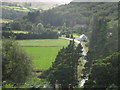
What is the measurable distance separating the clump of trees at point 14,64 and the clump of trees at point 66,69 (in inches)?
22.1

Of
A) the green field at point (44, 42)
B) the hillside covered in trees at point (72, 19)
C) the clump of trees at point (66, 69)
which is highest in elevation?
the hillside covered in trees at point (72, 19)

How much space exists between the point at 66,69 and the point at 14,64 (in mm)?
1103

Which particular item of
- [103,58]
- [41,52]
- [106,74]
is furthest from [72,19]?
[106,74]

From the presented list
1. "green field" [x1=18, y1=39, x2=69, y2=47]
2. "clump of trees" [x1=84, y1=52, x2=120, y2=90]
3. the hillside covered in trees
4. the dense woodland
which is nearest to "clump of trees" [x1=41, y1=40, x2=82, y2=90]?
the dense woodland

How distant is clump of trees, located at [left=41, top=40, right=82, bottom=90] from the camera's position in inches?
147

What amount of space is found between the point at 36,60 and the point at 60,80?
2.42m

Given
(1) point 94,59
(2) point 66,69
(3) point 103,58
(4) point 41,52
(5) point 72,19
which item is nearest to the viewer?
(2) point 66,69

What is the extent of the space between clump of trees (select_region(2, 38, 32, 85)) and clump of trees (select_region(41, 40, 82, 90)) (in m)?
0.56

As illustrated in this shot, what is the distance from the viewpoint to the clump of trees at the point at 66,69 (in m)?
3.72

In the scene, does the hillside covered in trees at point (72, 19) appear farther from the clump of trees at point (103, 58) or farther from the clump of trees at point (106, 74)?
the clump of trees at point (106, 74)

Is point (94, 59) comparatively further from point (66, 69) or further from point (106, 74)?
point (106, 74)

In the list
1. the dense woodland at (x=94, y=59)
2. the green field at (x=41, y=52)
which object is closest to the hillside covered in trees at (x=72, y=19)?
the dense woodland at (x=94, y=59)

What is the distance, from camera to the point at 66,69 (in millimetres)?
3967

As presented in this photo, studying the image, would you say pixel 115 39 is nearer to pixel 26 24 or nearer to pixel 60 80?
pixel 60 80
